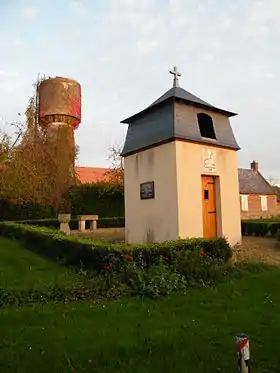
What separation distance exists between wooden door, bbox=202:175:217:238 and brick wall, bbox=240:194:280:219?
89.9 feet

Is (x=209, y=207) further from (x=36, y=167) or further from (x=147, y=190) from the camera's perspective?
(x=36, y=167)

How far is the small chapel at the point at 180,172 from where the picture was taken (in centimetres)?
1202

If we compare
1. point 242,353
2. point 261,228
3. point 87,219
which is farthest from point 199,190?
point 242,353

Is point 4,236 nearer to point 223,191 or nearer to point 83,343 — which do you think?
point 223,191

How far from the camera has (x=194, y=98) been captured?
13.4 metres

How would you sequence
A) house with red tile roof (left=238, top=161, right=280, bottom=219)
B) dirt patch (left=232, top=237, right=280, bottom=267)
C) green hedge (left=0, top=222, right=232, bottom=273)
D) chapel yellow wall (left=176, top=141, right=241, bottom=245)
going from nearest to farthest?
green hedge (left=0, top=222, right=232, bottom=273) < dirt patch (left=232, top=237, right=280, bottom=267) < chapel yellow wall (left=176, top=141, right=241, bottom=245) < house with red tile roof (left=238, top=161, right=280, bottom=219)

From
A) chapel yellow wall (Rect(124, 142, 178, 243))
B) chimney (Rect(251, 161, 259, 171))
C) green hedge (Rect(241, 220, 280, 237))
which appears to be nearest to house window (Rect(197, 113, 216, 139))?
chapel yellow wall (Rect(124, 142, 178, 243))

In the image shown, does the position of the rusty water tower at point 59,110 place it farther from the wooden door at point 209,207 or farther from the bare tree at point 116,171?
the wooden door at point 209,207

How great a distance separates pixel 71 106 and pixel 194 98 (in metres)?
22.3

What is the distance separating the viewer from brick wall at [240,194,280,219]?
39934 mm

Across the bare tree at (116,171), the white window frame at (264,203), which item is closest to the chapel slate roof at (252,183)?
the white window frame at (264,203)

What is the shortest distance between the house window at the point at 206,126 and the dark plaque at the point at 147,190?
2.95 meters

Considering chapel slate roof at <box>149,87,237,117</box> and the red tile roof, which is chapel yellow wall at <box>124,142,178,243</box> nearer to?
chapel slate roof at <box>149,87,237,117</box>

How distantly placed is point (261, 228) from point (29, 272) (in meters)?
11.6
